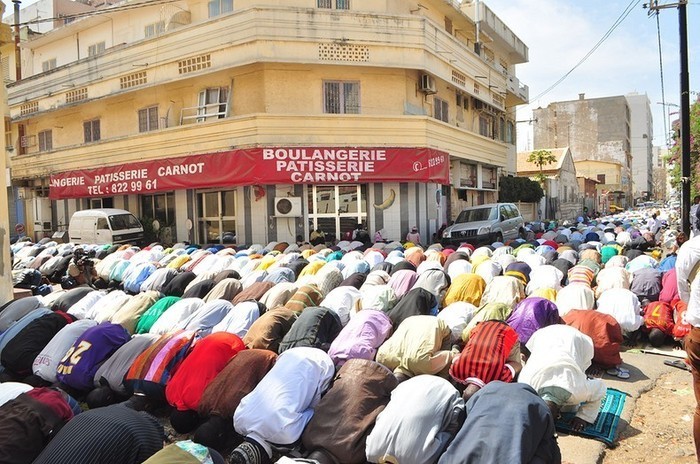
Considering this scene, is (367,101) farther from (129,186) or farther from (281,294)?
(281,294)

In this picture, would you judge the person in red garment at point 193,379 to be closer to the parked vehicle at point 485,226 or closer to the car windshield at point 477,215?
the parked vehicle at point 485,226

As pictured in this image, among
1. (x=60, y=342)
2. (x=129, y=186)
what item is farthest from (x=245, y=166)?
(x=60, y=342)

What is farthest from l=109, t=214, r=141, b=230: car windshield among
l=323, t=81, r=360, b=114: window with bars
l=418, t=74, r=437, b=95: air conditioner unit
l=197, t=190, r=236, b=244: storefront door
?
l=418, t=74, r=437, b=95: air conditioner unit

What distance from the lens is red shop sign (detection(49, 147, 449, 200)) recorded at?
17.9 m

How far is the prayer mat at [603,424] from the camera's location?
4.80m

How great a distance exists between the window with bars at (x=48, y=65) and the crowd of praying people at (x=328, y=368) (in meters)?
22.8

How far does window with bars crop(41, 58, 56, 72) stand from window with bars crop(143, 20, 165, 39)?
25.8 feet

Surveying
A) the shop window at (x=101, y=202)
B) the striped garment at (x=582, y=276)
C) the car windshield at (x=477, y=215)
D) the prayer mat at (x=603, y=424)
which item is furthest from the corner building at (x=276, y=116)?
the prayer mat at (x=603, y=424)

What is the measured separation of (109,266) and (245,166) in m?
5.81

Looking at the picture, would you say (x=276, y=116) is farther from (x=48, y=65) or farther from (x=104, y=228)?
(x=48, y=65)

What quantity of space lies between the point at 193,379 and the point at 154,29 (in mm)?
21073

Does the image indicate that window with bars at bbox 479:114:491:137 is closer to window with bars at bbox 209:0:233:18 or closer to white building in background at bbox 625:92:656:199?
window with bars at bbox 209:0:233:18

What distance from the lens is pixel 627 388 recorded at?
19.9ft

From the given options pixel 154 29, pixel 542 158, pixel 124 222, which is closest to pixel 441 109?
pixel 154 29
